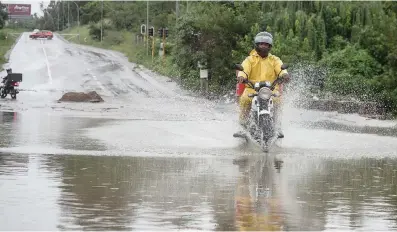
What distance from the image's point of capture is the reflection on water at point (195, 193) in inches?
309

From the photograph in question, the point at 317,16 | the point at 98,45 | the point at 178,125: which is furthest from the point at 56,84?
the point at 98,45

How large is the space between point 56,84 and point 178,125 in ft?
81.9

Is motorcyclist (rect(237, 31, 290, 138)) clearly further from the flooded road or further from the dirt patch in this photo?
the dirt patch

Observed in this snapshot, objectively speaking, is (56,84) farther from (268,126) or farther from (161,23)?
(161,23)

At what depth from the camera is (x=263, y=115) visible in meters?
14.4

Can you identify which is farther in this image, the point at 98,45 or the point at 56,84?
the point at 98,45

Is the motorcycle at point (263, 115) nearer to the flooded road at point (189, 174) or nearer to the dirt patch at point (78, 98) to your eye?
the flooded road at point (189, 174)

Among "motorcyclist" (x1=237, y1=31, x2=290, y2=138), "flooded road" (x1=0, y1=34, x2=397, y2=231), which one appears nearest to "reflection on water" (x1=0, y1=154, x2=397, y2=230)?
"flooded road" (x1=0, y1=34, x2=397, y2=231)

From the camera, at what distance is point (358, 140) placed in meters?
16.8

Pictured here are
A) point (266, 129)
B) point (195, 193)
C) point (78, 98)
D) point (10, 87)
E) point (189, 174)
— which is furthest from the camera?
point (10, 87)

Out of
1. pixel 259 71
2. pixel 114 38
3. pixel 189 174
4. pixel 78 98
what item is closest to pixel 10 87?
pixel 78 98

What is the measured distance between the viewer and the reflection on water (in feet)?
25.7

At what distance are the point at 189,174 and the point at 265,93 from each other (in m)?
3.62

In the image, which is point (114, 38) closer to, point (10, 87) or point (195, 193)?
point (10, 87)
